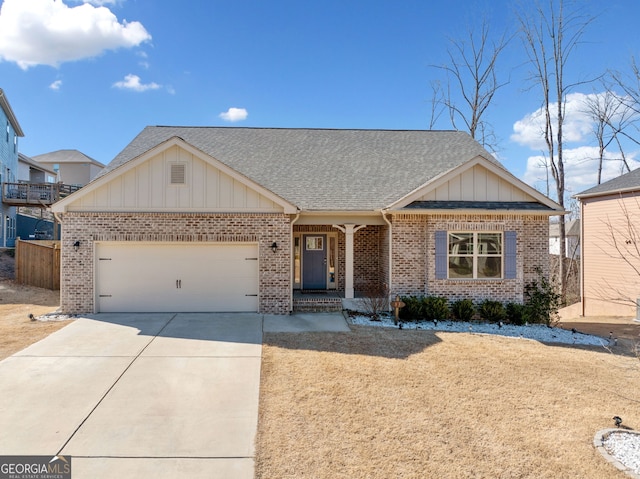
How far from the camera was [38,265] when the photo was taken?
1438 centimetres

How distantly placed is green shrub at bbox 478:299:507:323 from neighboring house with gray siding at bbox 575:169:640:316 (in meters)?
6.92

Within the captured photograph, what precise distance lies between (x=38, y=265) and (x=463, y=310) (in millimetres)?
15402

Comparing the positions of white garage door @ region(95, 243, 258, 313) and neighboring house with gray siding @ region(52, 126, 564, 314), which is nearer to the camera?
neighboring house with gray siding @ region(52, 126, 564, 314)

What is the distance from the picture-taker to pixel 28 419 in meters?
4.86

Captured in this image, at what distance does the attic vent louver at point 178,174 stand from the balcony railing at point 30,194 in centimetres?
1652

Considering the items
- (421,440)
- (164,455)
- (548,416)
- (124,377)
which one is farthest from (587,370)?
(124,377)

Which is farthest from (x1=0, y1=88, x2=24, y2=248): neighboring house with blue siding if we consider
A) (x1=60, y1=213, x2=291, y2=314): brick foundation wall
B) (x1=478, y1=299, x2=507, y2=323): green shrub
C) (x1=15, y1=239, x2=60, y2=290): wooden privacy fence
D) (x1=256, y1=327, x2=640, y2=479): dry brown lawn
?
(x1=478, y1=299, x2=507, y2=323): green shrub

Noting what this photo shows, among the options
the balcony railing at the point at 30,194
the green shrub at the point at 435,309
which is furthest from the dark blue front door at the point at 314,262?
the balcony railing at the point at 30,194


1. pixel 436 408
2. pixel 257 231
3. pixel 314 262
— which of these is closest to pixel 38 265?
pixel 257 231

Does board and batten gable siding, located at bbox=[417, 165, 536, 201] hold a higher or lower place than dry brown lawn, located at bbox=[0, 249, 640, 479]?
higher

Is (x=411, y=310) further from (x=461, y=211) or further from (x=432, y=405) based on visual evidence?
(x=432, y=405)

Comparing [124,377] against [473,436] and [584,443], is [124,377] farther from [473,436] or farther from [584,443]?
[584,443]

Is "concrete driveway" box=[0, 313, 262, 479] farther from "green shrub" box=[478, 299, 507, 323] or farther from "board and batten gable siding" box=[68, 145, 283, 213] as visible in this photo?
"green shrub" box=[478, 299, 507, 323]

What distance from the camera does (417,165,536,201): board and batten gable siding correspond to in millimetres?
11094
